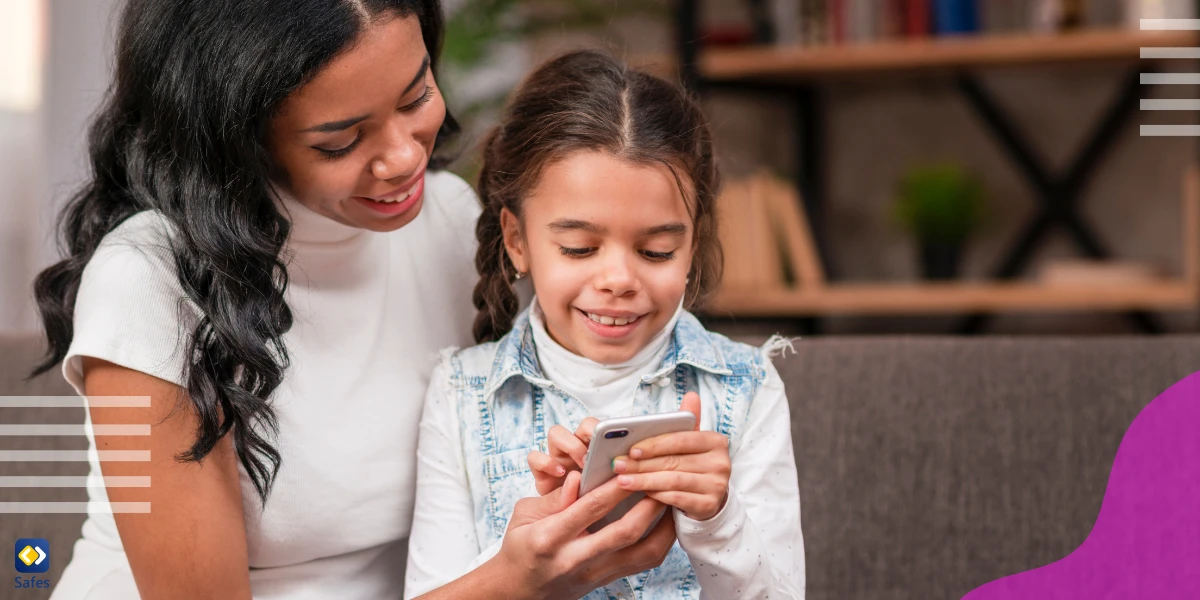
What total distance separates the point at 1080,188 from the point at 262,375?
2.46 metres

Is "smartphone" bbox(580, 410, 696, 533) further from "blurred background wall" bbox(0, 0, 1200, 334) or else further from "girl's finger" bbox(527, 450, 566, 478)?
"blurred background wall" bbox(0, 0, 1200, 334)

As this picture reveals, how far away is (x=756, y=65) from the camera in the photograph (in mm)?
2863

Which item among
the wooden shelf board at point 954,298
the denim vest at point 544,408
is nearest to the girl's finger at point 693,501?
the denim vest at point 544,408

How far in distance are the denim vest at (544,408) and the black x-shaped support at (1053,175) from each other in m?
1.98

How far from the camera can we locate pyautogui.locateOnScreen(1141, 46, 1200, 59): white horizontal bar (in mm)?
2438

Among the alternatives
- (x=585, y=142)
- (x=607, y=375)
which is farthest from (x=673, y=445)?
(x=585, y=142)

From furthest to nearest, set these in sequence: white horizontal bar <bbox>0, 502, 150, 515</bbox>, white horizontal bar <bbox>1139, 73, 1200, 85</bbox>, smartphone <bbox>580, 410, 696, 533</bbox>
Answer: white horizontal bar <bbox>1139, 73, 1200, 85</bbox>, white horizontal bar <bbox>0, 502, 150, 515</bbox>, smartphone <bbox>580, 410, 696, 533</bbox>

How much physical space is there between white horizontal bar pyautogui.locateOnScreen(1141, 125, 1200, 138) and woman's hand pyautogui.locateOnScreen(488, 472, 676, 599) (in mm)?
2328

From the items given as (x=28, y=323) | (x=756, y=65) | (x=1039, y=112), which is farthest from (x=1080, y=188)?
(x=28, y=323)

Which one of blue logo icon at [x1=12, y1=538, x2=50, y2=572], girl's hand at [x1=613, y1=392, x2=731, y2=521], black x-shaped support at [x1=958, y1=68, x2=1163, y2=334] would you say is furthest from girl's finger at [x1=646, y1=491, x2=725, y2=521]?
black x-shaped support at [x1=958, y1=68, x2=1163, y2=334]

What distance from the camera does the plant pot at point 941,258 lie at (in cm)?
289

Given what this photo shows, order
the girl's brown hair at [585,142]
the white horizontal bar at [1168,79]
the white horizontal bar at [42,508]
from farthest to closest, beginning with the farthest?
1. the white horizontal bar at [1168,79]
2. the white horizontal bar at [42,508]
3. the girl's brown hair at [585,142]

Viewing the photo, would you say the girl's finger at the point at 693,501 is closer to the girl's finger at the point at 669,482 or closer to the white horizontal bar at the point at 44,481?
the girl's finger at the point at 669,482

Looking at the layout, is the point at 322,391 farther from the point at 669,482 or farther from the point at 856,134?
the point at 856,134
